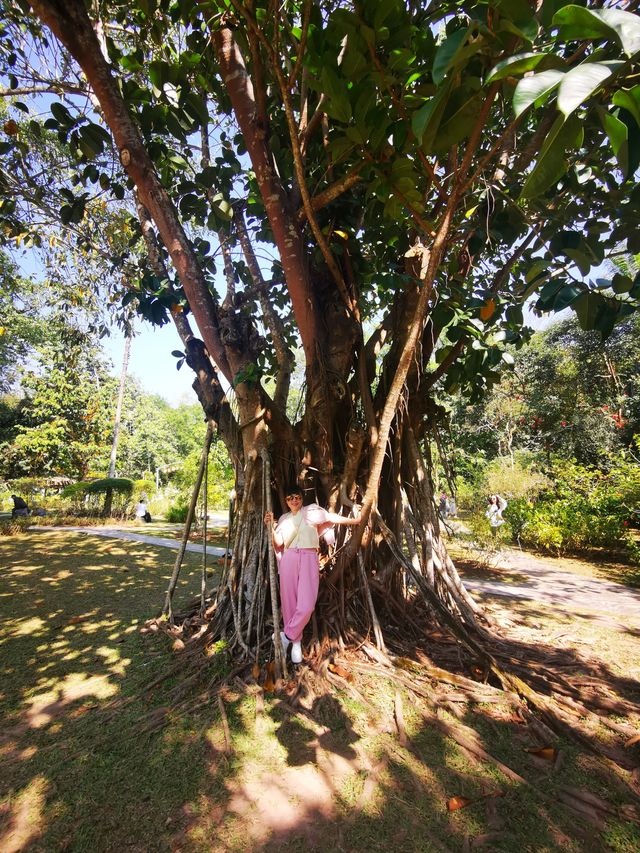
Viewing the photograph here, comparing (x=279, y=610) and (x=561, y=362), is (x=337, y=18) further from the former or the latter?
(x=561, y=362)

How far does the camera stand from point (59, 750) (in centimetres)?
218

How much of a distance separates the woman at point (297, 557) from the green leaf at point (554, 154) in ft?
7.78

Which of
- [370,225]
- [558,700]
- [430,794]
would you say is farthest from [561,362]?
[430,794]

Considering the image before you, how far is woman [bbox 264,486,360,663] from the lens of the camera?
9.81 ft

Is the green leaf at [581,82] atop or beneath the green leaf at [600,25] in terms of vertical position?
beneath

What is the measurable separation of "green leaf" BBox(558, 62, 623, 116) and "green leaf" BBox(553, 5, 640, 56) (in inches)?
Result: 1.6

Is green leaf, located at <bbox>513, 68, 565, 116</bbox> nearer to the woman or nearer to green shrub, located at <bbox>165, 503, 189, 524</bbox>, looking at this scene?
the woman

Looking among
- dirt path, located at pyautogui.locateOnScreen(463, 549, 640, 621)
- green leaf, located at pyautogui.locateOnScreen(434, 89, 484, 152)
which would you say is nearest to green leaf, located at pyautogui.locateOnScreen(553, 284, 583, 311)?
green leaf, located at pyautogui.locateOnScreen(434, 89, 484, 152)

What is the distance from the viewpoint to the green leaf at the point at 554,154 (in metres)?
0.93

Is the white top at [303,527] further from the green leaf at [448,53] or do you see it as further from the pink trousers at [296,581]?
the green leaf at [448,53]

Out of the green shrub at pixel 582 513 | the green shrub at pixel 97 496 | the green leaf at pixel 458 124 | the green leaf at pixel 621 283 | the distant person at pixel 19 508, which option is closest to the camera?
the green leaf at pixel 458 124

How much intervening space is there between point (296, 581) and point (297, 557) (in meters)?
0.18

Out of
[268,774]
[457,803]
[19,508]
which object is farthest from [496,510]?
[19,508]

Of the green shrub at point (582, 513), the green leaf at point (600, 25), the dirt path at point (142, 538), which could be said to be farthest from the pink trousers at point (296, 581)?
the green shrub at point (582, 513)
